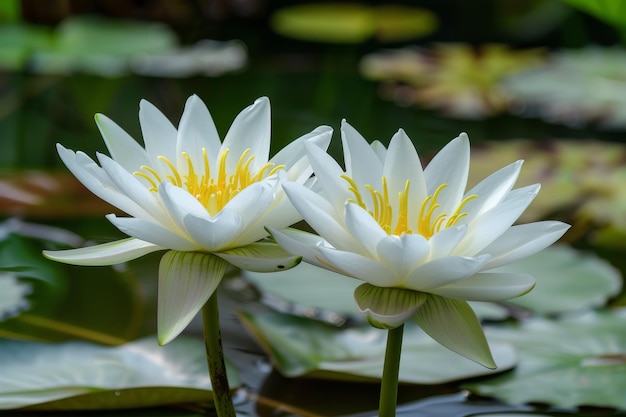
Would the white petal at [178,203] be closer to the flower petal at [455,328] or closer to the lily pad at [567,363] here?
the flower petal at [455,328]

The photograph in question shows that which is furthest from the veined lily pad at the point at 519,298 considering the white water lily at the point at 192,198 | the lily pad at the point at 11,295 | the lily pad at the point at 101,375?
the white water lily at the point at 192,198

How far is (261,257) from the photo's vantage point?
54 cm

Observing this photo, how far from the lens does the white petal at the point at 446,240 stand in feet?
→ 1.64

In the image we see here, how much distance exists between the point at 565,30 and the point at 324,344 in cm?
209

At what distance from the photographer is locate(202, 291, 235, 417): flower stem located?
0.56m

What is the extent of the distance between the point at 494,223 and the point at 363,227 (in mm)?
90

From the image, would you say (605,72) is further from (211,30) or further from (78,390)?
(78,390)

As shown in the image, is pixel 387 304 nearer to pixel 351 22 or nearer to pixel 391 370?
pixel 391 370

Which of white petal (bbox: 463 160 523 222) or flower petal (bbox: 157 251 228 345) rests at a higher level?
white petal (bbox: 463 160 523 222)

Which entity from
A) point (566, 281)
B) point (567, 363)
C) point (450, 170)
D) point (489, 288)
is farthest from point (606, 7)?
point (489, 288)

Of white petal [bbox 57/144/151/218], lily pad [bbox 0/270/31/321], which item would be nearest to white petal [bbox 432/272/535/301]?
white petal [bbox 57/144/151/218]

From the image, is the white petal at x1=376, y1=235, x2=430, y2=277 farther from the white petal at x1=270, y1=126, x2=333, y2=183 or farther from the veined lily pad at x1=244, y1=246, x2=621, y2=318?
the veined lily pad at x1=244, y1=246, x2=621, y2=318

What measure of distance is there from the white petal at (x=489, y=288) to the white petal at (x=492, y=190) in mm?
65

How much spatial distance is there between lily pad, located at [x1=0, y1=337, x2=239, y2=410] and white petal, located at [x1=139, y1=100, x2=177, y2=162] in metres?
0.24
